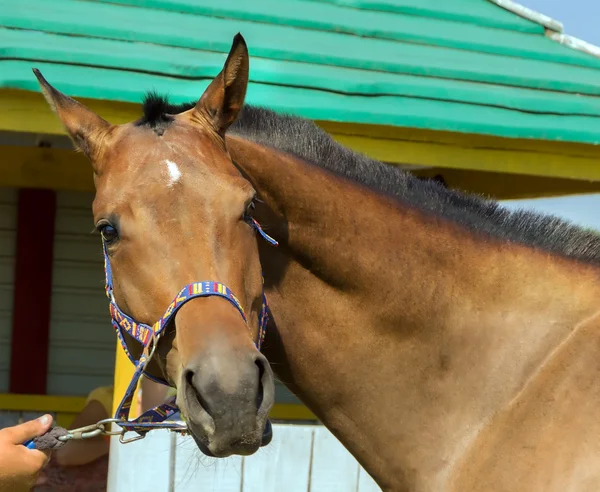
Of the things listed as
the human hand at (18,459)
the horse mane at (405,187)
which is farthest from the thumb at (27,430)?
the horse mane at (405,187)

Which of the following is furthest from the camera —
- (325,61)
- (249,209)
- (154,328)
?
(325,61)

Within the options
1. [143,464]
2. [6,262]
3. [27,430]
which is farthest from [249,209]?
[6,262]

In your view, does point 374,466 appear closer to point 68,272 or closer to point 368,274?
point 368,274

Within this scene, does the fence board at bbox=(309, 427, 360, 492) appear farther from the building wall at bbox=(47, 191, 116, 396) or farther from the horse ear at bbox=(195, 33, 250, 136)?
the building wall at bbox=(47, 191, 116, 396)

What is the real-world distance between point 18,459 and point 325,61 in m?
2.87

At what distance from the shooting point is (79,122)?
2.53 meters

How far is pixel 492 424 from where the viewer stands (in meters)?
2.38

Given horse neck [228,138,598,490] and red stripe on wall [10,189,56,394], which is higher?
horse neck [228,138,598,490]

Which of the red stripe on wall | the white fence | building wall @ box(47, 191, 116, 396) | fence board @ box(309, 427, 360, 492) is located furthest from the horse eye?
the red stripe on wall

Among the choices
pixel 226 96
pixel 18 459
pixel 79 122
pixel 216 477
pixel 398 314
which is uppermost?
pixel 226 96

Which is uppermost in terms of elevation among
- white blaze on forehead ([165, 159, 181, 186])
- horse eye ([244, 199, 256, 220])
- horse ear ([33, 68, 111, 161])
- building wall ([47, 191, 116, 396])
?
horse ear ([33, 68, 111, 161])

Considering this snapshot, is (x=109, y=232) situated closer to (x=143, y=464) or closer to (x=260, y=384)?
(x=260, y=384)

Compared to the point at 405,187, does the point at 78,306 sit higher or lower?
lower

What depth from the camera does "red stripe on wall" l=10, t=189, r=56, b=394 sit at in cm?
658
